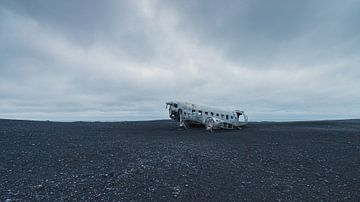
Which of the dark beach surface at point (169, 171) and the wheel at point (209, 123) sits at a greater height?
the wheel at point (209, 123)

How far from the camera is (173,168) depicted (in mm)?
15977

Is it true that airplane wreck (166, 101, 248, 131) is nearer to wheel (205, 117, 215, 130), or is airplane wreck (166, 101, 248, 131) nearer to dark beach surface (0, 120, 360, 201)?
wheel (205, 117, 215, 130)

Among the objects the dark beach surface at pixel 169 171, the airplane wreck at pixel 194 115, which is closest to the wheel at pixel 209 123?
the airplane wreck at pixel 194 115

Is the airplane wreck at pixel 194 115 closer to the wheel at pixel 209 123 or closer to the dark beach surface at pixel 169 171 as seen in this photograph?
the wheel at pixel 209 123

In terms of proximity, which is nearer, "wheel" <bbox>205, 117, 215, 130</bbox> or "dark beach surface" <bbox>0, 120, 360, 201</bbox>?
"dark beach surface" <bbox>0, 120, 360, 201</bbox>

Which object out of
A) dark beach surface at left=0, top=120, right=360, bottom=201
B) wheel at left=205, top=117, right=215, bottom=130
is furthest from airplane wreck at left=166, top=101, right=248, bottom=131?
dark beach surface at left=0, top=120, right=360, bottom=201

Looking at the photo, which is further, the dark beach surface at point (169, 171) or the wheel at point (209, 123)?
the wheel at point (209, 123)

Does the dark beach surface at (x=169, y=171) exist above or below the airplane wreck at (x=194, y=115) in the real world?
below

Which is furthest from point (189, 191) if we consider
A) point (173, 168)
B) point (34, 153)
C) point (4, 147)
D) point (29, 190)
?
point (4, 147)

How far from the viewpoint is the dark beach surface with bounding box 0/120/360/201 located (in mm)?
12945

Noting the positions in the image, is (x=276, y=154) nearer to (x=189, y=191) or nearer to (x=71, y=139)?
(x=189, y=191)

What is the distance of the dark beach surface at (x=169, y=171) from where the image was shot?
510 inches

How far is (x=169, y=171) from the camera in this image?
50.8 ft

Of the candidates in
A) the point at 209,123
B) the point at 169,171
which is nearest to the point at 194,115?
the point at 209,123
